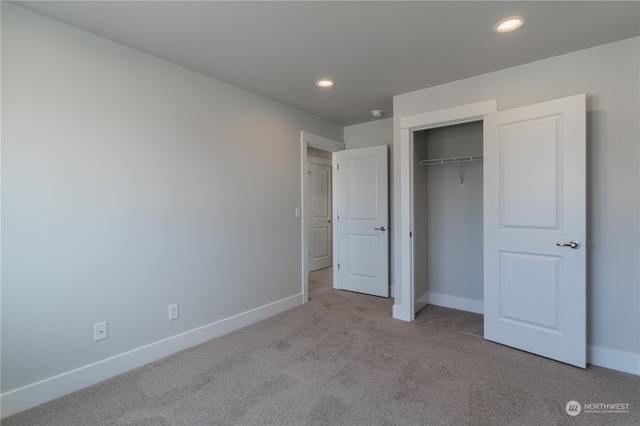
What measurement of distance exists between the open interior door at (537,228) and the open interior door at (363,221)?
149cm

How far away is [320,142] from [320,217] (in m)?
2.05

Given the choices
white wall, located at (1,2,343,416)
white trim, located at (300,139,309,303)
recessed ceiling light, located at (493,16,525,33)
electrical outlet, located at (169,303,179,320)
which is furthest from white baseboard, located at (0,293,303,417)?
recessed ceiling light, located at (493,16,525,33)

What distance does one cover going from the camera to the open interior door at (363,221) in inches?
160

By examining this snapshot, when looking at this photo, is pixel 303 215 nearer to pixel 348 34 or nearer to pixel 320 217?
pixel 320 217

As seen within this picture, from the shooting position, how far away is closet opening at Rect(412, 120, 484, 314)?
11.4 ft

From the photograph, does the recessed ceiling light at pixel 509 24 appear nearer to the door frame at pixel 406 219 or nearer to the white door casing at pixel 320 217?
the door frame at pixel 406 219

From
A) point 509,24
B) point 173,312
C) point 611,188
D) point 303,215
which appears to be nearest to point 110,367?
point 173,312

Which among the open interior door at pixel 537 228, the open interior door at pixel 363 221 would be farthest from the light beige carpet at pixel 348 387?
the open interior door at pixel 363 221

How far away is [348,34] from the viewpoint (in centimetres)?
211

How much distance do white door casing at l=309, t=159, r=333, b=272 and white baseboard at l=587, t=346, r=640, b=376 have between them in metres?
4.04

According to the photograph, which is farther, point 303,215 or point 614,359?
point 303,215

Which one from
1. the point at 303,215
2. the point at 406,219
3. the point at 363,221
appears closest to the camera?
the point at 406,219

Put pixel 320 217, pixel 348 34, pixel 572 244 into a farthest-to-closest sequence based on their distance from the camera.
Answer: pixel 320 217, pixel 572 244, pixel 348 34

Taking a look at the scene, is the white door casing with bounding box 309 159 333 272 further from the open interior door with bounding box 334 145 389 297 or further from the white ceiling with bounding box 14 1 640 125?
the white ceiling with bounding box 14 1 640 125
